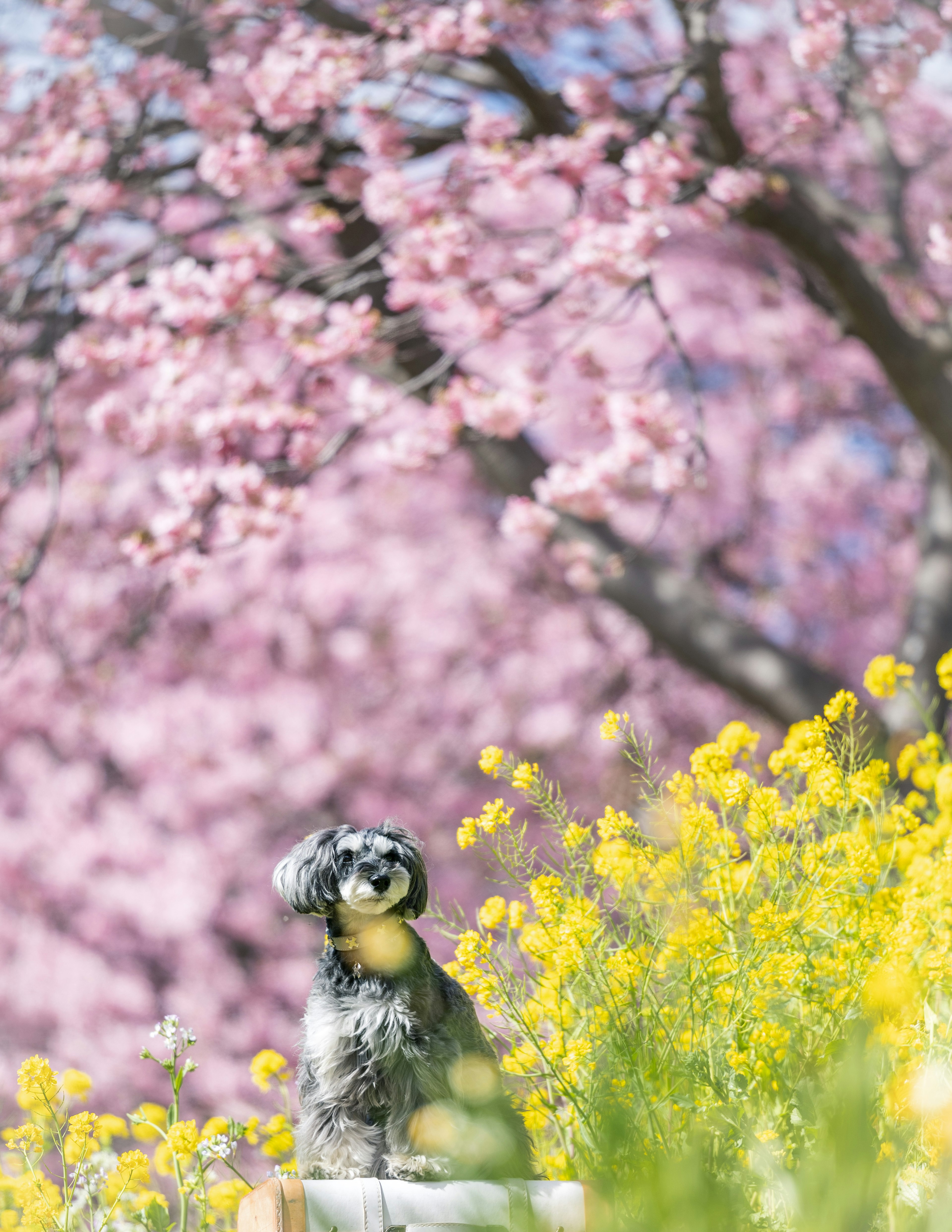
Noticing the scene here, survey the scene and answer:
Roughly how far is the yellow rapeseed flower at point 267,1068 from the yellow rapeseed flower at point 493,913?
0.54m

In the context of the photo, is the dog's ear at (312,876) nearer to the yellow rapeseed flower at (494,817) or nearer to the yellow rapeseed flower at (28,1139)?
the yellow rapeseed flower at (494,817)

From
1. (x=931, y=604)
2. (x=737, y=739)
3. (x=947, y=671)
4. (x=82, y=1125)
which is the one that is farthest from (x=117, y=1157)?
(x=931, y=604)

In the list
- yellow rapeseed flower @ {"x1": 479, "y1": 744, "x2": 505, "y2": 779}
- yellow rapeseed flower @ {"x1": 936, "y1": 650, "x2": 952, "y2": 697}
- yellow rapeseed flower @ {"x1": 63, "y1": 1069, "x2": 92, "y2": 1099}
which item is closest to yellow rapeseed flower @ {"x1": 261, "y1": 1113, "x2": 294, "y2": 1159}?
yellow rapeseed flower @ {"x1": 63, "y1": 1069, "x2": 92, "y2": 1099}

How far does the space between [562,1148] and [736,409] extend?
5.93 meters

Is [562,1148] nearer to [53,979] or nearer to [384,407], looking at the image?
[384,407]

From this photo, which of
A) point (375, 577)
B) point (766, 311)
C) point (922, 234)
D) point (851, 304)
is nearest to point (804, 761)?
point (851, 304)

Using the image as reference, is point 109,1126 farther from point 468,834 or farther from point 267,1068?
point 468,834

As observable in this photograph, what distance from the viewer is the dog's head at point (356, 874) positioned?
5.75ft

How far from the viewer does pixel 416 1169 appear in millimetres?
1655

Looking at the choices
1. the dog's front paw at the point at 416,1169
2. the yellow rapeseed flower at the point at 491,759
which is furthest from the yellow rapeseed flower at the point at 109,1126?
the yellow rapeseed flower at the point at 491,759

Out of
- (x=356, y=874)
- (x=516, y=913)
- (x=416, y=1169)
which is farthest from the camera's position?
(x=516, y=913)

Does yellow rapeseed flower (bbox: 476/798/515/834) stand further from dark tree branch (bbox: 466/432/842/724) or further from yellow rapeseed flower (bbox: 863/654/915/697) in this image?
dark tree branch (bbox: 466/432/842/724)

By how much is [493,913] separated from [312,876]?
1.25ft

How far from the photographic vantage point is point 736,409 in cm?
736
